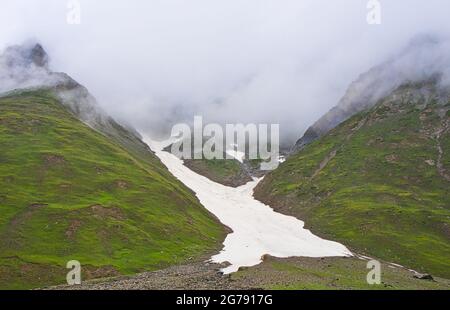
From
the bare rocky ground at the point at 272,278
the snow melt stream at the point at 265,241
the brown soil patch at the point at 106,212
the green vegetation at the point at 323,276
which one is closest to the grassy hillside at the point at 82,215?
the brown soil patch at the point at 106,212

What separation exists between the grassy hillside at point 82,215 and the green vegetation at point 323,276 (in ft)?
74.6

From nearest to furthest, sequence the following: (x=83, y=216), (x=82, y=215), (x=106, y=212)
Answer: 1. (x=83, y=216)
2. (x=82, y=215)
3. (x=106, y=212)

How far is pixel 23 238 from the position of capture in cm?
9644

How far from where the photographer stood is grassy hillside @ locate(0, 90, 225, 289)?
89.6 m

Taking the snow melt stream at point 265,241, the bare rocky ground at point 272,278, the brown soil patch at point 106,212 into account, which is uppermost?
the brown soil patch at point 106,212

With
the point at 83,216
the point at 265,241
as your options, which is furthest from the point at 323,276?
the point at 83,216

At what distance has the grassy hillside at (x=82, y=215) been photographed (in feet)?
294

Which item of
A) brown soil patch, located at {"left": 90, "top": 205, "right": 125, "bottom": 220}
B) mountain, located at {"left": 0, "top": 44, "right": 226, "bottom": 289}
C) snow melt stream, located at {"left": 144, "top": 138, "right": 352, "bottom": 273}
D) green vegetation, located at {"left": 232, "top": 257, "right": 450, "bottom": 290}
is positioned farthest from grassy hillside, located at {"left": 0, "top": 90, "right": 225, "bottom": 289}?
green vegetation, located at {"left": 232, "top": 257, "right": 450, "bottom": 290}

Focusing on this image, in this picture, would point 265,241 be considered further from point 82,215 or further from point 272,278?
point 272,278

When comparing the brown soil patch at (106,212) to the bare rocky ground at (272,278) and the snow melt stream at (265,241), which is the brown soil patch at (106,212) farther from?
the bare rocky ground at (272,278)

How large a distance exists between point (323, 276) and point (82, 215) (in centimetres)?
5907

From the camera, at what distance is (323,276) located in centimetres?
8338
